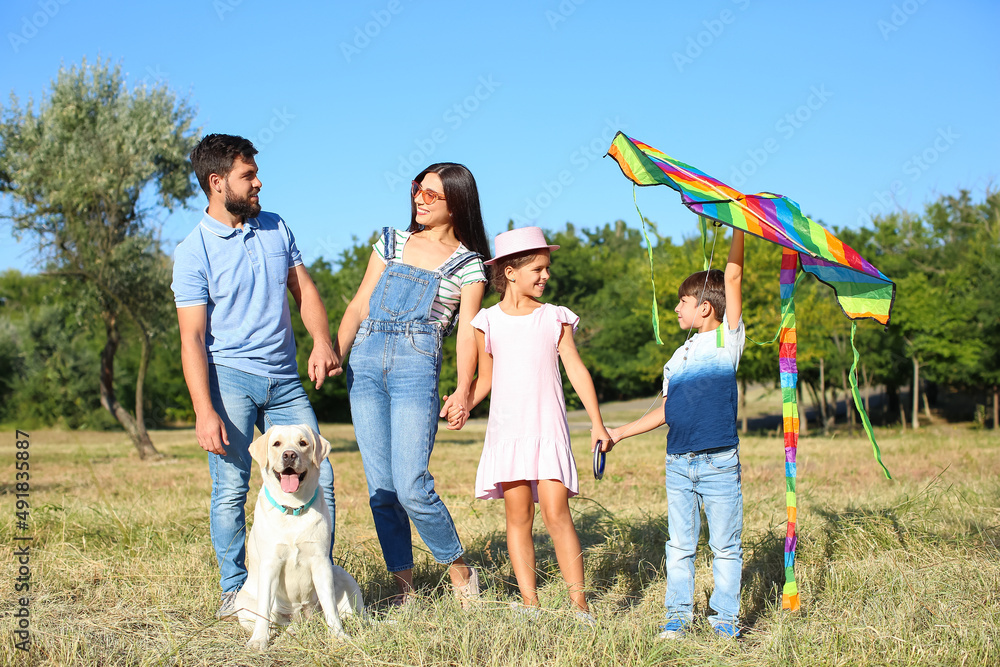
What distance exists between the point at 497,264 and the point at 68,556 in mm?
3215

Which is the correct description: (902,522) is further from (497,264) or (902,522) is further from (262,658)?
(262,658)

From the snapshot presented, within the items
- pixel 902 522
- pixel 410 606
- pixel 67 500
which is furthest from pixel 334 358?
pixel 67 500

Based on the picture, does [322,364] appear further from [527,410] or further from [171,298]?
[171,298]

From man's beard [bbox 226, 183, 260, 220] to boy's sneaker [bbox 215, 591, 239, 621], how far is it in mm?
1859

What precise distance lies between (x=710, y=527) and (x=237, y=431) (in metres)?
2.31

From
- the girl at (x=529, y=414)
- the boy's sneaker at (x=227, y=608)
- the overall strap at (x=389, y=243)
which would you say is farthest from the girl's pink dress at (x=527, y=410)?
the boy's sneaker at (x=227, y=608)

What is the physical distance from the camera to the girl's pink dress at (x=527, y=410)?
3619 millimetres

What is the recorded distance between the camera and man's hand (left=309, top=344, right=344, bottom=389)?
372 centimetres

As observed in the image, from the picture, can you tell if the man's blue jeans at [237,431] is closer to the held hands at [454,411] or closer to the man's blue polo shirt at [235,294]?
the man's blue polo shirt at [235,294]

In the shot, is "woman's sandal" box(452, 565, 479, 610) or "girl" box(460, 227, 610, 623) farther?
"girl" box(460, 227, 610, 623)

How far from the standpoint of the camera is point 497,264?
391cm

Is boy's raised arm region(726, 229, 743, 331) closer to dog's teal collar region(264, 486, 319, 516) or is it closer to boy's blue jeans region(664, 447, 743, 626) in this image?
boy's blue jeans region(664, 447, 743, 626)

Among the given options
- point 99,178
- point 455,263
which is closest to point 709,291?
point 455,263

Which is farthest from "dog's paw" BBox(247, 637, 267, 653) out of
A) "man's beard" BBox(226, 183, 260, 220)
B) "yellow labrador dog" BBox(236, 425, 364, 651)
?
"man's beard" BBox(226, 183, 260, 220)
